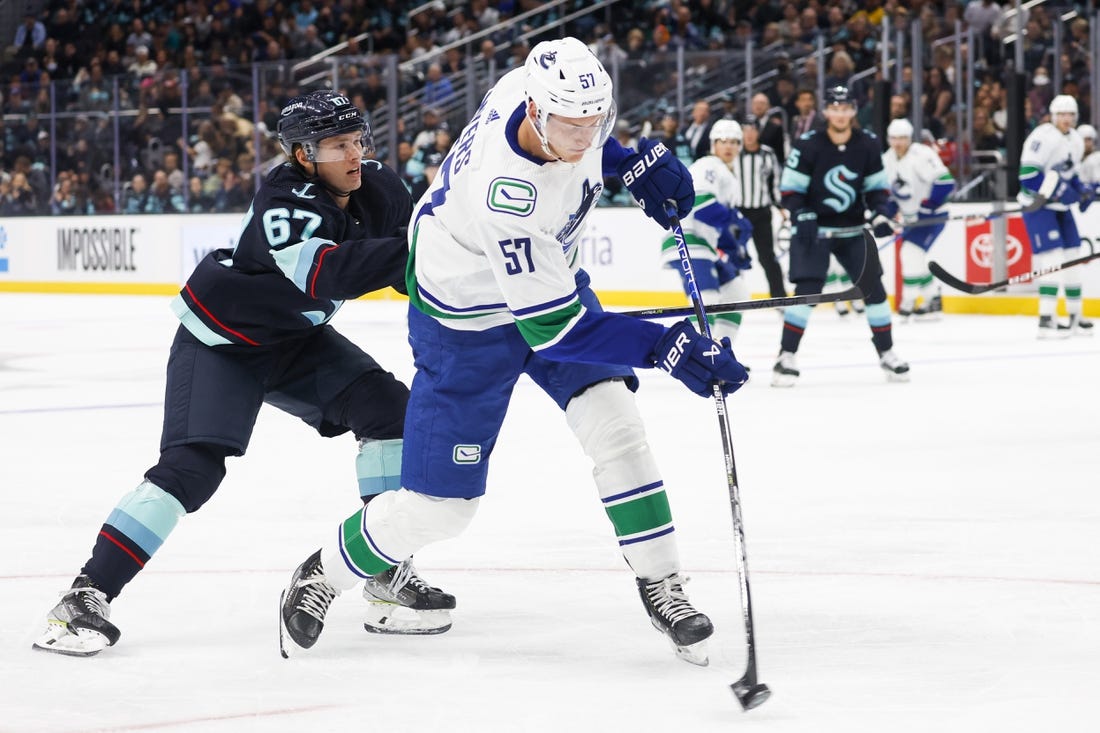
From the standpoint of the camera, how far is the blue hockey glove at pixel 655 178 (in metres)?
3.07

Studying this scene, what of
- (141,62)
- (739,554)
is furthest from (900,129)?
(141,62)

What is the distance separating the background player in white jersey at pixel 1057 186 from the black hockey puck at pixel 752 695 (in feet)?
25.2

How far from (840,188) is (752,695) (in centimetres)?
541

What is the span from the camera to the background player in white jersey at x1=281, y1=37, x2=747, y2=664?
8.50ft

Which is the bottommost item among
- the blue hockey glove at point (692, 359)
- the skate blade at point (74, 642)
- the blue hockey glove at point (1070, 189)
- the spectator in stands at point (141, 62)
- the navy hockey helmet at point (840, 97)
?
the skate blade at point (74, 642)

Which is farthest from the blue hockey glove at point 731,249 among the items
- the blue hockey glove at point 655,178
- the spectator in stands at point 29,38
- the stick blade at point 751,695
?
the spectator in stands at point 29,38

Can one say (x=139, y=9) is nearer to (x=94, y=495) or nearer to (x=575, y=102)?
(x=94, y=495)

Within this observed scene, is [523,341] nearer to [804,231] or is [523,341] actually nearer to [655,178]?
[655,178]

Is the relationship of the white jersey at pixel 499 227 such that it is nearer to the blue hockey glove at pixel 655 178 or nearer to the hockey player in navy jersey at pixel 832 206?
the blue hockey glove at pixel 655 178

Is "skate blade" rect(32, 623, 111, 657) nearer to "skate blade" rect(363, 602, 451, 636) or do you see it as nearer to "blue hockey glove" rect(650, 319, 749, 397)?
"skate blade" rect(363, 602, 451, 636)

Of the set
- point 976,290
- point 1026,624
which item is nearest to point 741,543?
point 1026,624

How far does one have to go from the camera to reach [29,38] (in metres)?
19.6

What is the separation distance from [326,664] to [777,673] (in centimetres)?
76

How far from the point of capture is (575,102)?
2.56 metres
